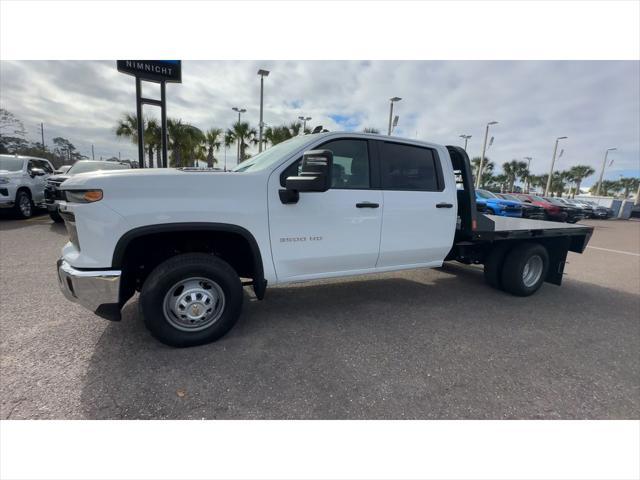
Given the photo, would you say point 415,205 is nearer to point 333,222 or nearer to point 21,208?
point 333,222

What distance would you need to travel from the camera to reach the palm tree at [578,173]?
252ft

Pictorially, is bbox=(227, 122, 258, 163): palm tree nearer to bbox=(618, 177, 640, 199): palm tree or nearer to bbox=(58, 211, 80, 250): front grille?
bbox=(58, 211, 80, 250): front grille

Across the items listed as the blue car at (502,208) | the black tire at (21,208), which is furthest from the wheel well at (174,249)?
the blue car at (502,208)

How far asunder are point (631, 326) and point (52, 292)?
7.21 m

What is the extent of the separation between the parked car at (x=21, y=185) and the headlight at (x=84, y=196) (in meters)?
9.41

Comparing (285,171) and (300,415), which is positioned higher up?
(285,171)

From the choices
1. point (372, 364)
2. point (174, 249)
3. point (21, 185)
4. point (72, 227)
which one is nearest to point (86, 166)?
point (21, 185)

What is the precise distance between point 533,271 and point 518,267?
1.92 feet

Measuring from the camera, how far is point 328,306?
12.9 ft

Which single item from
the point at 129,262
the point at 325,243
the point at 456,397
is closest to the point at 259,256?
the point at 325,243

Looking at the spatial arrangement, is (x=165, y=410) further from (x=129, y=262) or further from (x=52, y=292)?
(x=52, y=292)

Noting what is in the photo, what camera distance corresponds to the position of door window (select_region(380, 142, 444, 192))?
11.5ft

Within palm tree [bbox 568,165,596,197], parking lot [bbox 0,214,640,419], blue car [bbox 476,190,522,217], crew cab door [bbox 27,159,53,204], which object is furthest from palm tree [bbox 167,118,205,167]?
palm tree [bbox 568,165,596,197]

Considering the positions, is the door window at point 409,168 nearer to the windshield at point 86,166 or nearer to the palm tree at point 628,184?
the windshield at point 86,166
